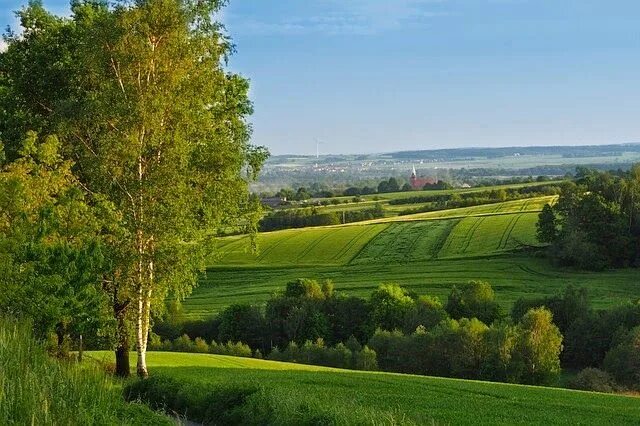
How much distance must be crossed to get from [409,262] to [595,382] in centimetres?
4918

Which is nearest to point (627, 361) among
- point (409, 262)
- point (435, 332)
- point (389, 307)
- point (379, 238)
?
point (435, 332)

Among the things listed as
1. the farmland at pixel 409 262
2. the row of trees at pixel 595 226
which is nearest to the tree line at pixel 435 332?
the farmland at pixel 409 262

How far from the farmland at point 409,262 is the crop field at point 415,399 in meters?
47.9

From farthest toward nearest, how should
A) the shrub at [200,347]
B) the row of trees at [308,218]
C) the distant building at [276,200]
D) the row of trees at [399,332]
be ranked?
the distant building at [276,200] < the row of trees at [308,218] < the shrub at [200,347] < the row of trees at [399,332]

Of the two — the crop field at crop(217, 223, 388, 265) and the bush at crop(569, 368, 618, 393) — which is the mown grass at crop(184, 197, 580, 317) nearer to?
the crop field at crop(217, 223, 388, 265)

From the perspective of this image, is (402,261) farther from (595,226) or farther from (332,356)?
(332,356)

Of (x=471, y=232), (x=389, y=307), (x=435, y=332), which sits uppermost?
(x=471, y=232)

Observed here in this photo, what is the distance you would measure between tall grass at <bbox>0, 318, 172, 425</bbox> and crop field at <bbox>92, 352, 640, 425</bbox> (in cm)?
392

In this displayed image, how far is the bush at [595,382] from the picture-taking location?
4669cm

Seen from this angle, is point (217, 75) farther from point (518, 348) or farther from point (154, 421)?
point (518, 348)

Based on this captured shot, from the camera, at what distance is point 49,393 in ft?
32.6

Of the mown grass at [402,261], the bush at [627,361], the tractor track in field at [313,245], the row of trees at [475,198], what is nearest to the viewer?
the bush at [627,361]

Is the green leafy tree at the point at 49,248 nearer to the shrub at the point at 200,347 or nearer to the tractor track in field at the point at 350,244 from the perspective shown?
the shrub at the point at 200,347

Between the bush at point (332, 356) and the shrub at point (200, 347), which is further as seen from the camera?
the shrub at point (200, 347)
